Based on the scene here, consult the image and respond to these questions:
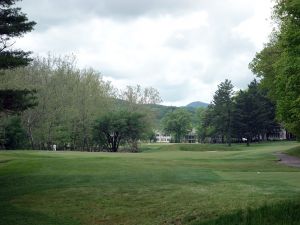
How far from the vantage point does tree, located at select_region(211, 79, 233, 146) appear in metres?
103

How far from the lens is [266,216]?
43.5 ft

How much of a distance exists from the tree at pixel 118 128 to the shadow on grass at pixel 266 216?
2655 inches

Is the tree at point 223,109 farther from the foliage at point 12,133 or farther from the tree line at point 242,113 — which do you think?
the foliage at point 12,133

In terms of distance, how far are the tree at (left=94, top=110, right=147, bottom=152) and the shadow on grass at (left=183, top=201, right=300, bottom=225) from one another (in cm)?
6743

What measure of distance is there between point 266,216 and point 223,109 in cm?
9219

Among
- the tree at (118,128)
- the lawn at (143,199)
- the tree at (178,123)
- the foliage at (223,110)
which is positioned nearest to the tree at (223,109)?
the foliage at (223,110)

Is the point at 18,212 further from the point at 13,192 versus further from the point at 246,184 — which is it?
the point at 246,184

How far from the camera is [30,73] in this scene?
265 ft

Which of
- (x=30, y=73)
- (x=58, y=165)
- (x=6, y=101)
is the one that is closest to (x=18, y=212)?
(x=6, y=101)

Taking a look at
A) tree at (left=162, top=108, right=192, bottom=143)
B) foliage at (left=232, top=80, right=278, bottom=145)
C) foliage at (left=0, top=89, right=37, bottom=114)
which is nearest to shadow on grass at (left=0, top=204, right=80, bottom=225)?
foliage at (left=0, top=89, right=37, bottom=114)

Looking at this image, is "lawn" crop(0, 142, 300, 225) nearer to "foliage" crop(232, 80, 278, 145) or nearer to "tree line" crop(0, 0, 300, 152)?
"tree line" crop(0, 0, 300, 152)

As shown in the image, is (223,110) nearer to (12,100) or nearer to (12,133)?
(12,133)

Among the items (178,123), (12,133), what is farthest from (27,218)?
(178,123)

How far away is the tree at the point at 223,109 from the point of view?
103m
